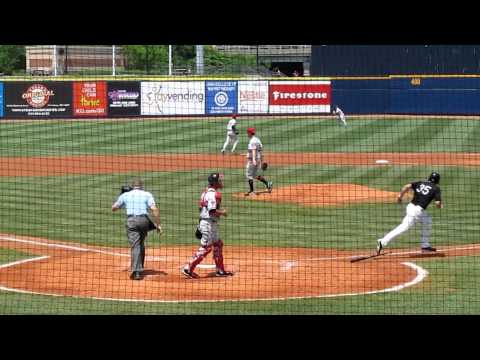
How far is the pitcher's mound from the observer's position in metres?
21.1

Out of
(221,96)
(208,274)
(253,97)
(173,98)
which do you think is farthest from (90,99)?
(208,274)

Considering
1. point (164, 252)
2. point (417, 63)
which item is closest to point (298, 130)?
point (417, 63)

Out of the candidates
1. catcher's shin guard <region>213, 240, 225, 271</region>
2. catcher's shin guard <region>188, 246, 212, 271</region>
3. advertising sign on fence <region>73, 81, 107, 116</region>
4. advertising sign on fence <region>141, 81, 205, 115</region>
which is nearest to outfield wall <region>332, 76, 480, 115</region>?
advertising sign on fence <region>141, 81, 205, 115</region>

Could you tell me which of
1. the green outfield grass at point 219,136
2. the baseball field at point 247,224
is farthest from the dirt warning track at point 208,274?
the green outfield grass at point 219,136

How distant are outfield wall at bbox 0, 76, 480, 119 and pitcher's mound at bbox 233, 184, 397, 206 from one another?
57.1ft

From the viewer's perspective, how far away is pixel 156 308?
11.4 m

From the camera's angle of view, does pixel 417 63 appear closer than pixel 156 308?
No

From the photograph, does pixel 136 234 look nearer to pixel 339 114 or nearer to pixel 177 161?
pixel 177 161

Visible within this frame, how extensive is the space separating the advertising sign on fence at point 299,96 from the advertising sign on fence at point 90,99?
782 cm

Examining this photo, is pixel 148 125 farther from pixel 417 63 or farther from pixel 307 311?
pixel 307 311

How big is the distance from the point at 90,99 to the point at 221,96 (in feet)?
19.9

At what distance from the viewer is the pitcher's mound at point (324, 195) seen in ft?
69.2

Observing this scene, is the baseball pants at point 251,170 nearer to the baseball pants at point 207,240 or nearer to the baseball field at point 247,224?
the baseball field at point 247,224

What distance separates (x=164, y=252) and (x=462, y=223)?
6.70m
